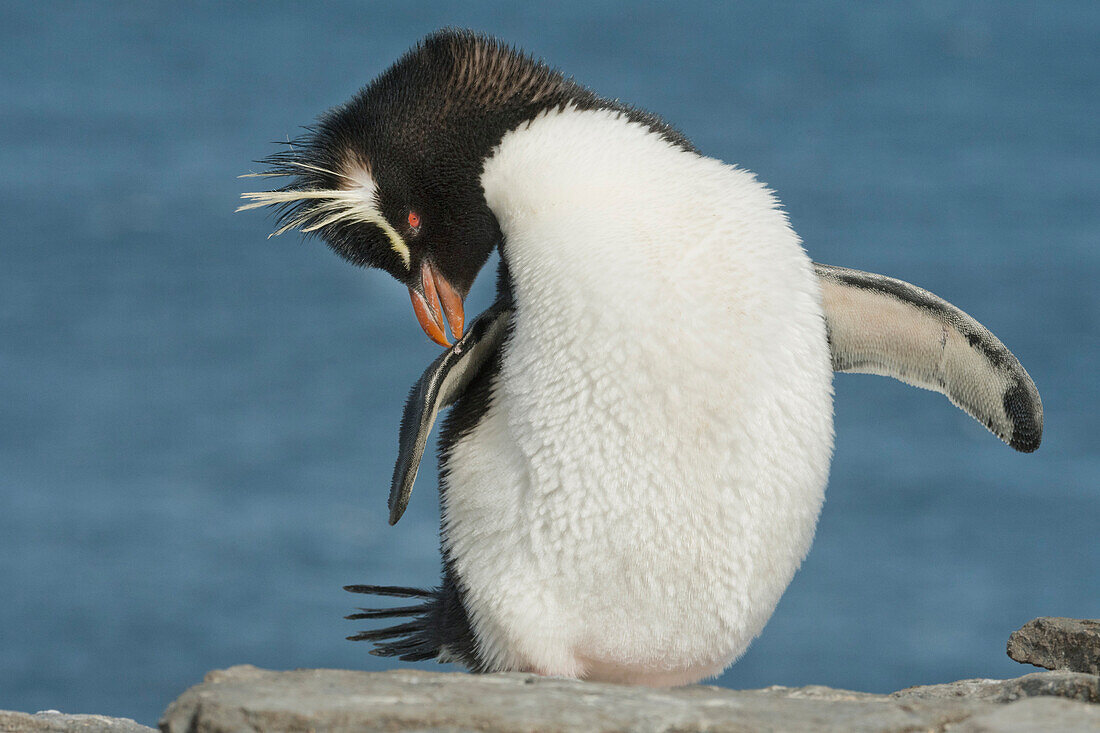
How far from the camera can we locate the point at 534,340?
1.80m

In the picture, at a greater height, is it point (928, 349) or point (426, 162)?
point (426, 162)

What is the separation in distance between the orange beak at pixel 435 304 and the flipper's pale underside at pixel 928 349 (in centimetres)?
69

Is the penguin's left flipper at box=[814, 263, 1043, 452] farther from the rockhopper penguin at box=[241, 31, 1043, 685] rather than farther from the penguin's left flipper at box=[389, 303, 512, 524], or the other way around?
the penguin's left flipper at box=[389, 303, 512, 524]

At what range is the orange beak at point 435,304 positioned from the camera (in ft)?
6.82

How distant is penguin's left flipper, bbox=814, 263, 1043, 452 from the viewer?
225cm

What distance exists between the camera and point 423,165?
6.45 feet

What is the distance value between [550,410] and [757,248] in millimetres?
418

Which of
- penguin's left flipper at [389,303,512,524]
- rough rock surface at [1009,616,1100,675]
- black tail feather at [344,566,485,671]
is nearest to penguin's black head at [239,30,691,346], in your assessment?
penguin's left flipper at [389,303,512,524]

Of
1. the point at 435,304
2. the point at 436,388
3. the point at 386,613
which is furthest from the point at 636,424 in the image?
the point at 386,613

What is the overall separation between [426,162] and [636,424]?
0.58 meters

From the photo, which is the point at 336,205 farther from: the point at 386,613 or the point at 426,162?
the point at 386,613

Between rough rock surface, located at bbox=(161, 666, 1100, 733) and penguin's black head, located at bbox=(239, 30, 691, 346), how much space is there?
86 cm

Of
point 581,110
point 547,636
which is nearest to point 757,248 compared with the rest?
point 581,110

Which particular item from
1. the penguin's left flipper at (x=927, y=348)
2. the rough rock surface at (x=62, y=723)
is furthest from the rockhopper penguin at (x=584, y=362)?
the rough rock surface at (x=62, y=723)
